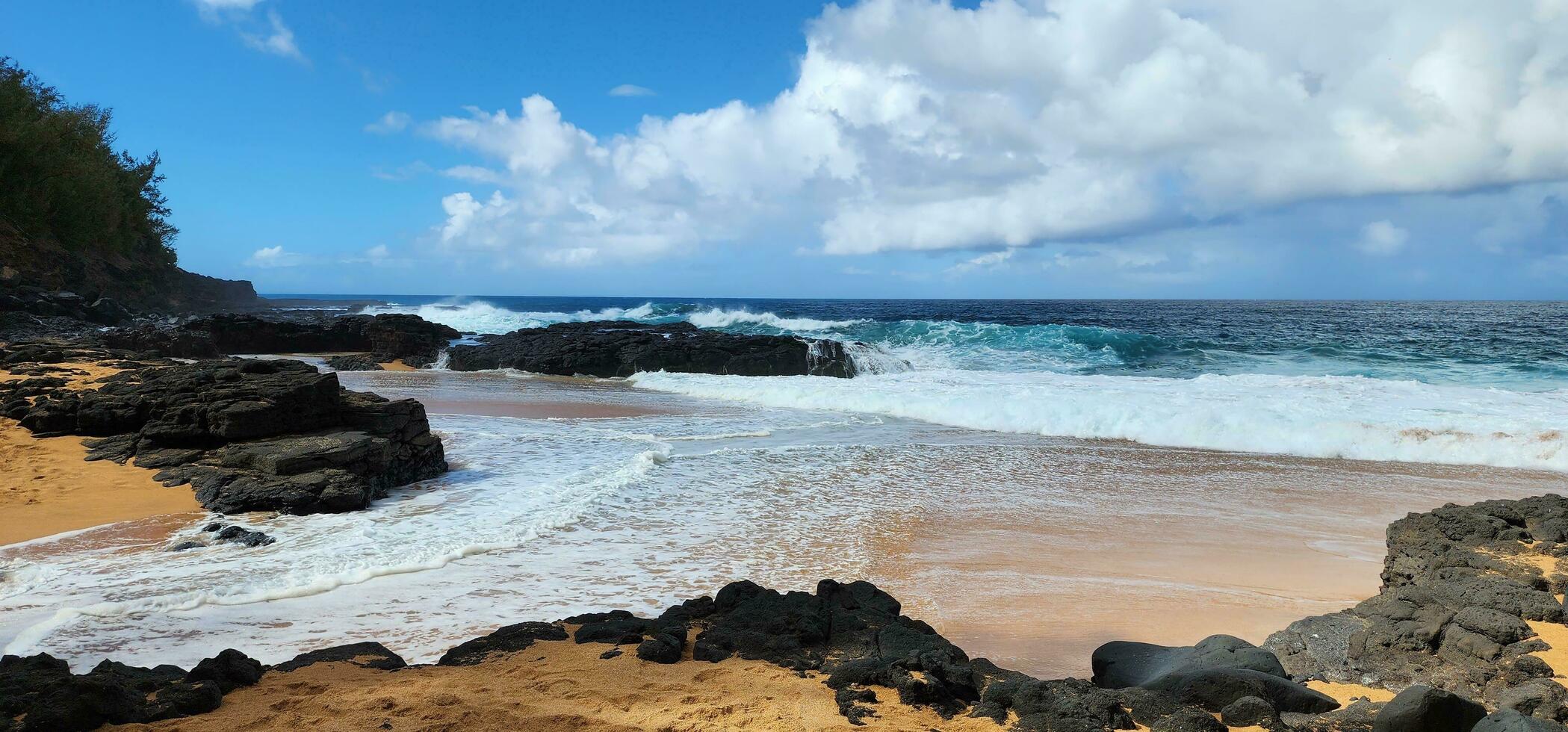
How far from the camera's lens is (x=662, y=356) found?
2456 centimetres

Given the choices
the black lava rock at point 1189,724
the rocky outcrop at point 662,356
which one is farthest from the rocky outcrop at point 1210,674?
the rocky outcrop at point 662,356

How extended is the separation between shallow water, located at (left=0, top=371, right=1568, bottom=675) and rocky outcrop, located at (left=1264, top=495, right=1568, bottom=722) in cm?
55

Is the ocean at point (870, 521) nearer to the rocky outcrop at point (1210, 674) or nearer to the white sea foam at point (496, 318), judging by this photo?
the rocky outcrop at point (1210, 674)

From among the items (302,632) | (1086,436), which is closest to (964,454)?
(1086,436)

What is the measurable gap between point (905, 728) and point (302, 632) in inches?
139

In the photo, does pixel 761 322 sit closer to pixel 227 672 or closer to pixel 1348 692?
pixel 1348 692

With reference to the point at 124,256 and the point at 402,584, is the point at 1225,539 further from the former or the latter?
the point at 124,256

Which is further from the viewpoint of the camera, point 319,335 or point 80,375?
point 319,335

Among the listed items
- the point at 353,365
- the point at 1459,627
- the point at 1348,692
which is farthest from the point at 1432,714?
the point at 353,365

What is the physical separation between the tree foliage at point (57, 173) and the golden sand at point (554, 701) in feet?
87.8

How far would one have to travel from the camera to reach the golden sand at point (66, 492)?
662 cm

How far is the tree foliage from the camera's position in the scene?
2214 cm

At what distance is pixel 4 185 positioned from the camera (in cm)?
2192

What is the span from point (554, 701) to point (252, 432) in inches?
280
